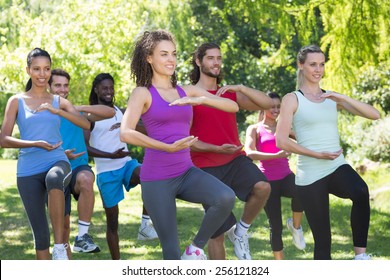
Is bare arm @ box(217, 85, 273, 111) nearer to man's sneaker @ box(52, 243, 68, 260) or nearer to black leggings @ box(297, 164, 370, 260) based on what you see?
black leggings @ box(297, 164, 370, 260)

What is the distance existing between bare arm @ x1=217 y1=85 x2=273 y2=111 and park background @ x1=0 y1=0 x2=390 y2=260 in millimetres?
3170

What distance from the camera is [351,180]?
7156 millimetres

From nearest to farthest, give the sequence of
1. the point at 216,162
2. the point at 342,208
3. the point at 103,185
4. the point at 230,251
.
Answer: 1. the point at 216,162
2. the point at 103,185
3. the point at 230,251
4. the point at 342,208

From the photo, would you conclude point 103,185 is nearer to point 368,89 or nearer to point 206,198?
point 206,198

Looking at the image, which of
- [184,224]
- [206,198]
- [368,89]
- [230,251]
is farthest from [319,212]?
[368,89]

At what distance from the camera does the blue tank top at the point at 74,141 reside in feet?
30.2

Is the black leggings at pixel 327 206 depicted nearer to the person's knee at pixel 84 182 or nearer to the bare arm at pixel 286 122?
the bare arm at pixel 286 122

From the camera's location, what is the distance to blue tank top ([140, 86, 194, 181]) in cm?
659

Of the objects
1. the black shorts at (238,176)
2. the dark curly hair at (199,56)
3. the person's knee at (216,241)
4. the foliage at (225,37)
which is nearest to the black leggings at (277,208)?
the black shorts at (238,176)

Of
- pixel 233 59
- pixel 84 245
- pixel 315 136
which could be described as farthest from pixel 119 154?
pixel 233 59

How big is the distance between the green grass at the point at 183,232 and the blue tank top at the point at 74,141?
1.94 meters

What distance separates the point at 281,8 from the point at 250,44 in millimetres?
22289

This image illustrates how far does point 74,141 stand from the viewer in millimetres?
9266

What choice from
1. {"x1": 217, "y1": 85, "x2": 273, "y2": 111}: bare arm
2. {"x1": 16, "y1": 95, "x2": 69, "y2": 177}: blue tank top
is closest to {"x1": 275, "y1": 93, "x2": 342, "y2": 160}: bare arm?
{"x1": 217, "y1": 85, "x2": 273, "y2": 111}: bare arm
